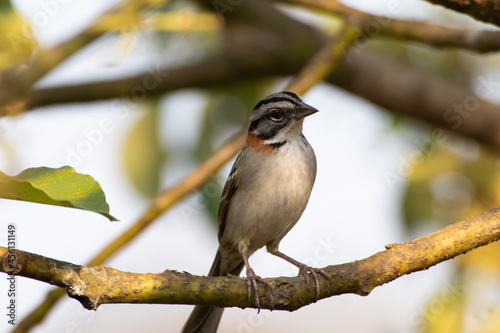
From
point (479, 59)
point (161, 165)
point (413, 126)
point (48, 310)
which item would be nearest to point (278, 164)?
point (161, 165)

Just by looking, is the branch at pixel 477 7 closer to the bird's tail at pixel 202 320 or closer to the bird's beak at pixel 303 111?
the bird's beak at pixel 303 111

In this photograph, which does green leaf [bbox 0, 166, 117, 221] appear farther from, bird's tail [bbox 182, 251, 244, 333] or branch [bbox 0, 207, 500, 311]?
bird's tail [bbox 182, 251, 244, 333]

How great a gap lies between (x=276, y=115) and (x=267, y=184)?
0.67 metres

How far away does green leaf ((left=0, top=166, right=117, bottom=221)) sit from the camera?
237 centimetres

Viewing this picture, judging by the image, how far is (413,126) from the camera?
24.8ft

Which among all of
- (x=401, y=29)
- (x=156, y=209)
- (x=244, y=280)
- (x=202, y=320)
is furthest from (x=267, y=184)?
(x=401, y=29)

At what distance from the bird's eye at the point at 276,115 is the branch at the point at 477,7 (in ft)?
5.93

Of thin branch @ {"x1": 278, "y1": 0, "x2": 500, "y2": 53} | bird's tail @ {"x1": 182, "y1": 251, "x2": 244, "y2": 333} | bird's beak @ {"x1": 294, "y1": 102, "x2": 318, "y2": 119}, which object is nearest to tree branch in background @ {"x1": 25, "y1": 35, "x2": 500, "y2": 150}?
thin branch @ {"x1": 278, "y1": 0, "x2": 500, "y2": 53}

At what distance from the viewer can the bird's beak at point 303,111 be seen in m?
5.36

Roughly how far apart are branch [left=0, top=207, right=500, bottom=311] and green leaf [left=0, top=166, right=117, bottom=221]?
0.34 m

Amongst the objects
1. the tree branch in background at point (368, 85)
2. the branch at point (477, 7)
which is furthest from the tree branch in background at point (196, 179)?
the tree branch in background at point (368, 85)

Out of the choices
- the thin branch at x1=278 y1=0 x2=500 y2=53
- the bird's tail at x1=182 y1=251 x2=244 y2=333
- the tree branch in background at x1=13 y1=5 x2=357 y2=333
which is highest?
the thin branch at x1=278 y1=0 x2=500 y2=53

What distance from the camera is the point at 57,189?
2.52 metres

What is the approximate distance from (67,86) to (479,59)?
4801mm
